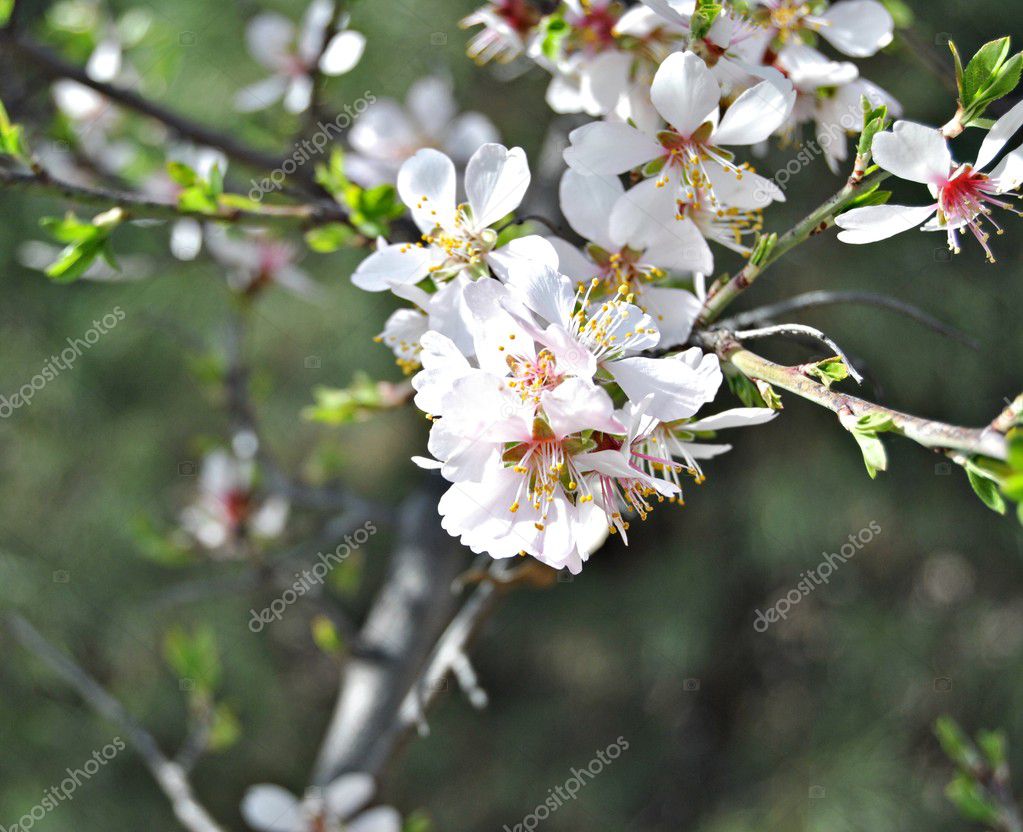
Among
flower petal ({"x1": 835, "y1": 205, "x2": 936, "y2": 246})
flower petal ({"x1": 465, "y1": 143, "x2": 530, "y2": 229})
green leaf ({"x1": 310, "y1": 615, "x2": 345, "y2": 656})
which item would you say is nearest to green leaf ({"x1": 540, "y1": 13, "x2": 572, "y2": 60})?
flower petal ({"x1": 465, "y1": 143, "x2": 530, "y2": 229})

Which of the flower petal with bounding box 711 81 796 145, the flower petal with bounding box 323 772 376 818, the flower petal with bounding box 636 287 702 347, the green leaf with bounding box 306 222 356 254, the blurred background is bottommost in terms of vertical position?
the blurred background

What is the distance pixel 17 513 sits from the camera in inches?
70.6

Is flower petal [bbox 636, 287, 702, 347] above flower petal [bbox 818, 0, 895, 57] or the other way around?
the other way around

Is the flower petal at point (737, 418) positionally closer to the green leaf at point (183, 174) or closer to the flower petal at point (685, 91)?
the flower petal at point (685, 91)

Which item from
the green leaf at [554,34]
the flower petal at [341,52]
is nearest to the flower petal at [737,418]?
the green leaf at [554,34]

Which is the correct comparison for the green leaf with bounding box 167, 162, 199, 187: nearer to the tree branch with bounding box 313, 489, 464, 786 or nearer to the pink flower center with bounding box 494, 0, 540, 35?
the pink flower center with bounding box 494, 0, 540, 35

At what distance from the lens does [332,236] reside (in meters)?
0.53

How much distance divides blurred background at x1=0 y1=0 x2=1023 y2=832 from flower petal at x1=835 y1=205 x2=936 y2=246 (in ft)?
2.77

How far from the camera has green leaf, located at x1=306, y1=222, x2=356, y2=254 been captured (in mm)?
523

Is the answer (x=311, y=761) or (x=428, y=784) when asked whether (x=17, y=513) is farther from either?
(x=428, y=784)

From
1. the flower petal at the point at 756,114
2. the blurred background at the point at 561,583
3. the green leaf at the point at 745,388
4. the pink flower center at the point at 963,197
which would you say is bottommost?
the blurred background at the point at 561,583

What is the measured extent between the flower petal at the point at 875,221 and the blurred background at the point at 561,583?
0.84m

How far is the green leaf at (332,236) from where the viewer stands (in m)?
0.52

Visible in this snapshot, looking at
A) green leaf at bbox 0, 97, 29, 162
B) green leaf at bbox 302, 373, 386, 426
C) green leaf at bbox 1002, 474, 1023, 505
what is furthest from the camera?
green leaf at bbox 302, 373, 386, 426
